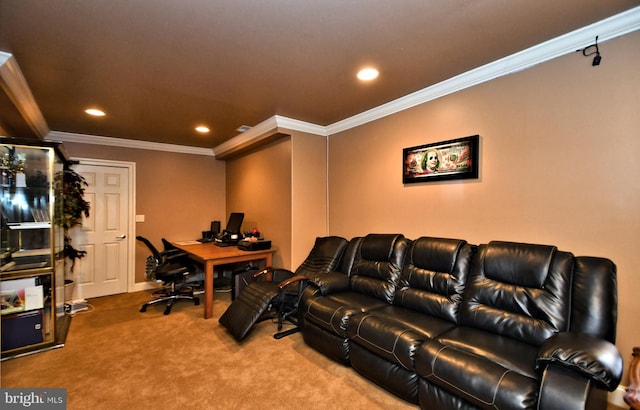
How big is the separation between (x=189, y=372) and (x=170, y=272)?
1785 millimetres

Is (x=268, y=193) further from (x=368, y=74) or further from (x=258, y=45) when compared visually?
(x=258, y=45)

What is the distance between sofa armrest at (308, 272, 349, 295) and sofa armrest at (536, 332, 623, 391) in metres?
1.70

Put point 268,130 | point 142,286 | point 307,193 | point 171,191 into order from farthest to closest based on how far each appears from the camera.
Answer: point 171,191 < point 142,286 < point 307,193 < point 268,130

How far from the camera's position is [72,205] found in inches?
155

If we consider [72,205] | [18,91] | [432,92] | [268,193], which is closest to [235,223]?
[268,193]

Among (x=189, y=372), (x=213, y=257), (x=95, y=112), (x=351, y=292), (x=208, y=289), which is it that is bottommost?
(x=189, y=372)

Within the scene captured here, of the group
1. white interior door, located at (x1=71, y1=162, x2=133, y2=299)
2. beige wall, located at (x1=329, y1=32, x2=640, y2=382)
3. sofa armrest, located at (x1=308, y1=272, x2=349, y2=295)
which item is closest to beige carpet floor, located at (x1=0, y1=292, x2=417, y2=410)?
sofa armrest, located at (x1=308, y1=272, x2=349, y2=295)

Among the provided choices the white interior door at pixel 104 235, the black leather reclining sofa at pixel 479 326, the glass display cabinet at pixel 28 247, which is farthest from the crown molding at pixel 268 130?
the glass display cabinet at pixel 28 247

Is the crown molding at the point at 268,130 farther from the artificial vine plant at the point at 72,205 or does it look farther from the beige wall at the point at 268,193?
the artificial vine plant at the point at 72,205

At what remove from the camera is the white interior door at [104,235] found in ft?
14.3

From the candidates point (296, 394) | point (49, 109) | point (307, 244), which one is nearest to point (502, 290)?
point (296, 394)

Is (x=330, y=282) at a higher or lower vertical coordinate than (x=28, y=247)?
lower

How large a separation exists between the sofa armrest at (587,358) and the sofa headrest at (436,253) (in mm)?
913

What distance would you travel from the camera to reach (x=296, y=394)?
2084mm
